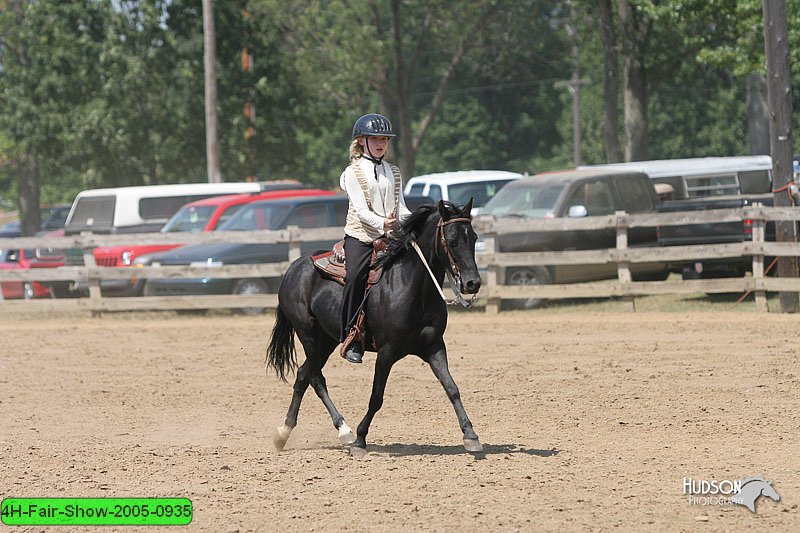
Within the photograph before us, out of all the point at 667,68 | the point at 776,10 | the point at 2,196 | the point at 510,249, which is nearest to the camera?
the point at 776,10

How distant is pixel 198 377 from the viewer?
44.0 feet

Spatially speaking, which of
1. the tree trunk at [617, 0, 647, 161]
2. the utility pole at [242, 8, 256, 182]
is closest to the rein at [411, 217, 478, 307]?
the tree trunk at [617, 0, 647, 161]

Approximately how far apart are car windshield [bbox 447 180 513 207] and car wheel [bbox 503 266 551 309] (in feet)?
16.9

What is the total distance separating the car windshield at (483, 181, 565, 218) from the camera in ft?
65.4

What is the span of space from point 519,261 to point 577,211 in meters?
1.37

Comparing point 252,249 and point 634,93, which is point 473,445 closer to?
point 252,249

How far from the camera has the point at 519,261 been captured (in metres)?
18.8

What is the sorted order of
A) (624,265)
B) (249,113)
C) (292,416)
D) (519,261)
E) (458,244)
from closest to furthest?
(458,244) → (292,416) → (624,265) → (519,261) → (249,113)

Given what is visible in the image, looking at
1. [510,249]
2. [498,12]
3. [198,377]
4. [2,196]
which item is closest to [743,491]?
[198,377]

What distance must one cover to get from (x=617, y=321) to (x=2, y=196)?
73.6 metres

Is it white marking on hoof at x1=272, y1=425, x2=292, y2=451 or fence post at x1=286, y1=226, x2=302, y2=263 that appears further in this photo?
fence post at x1=286, y1=226, x2=302, y2=263

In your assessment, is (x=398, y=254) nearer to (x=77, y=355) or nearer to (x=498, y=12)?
(x=77, y=355)

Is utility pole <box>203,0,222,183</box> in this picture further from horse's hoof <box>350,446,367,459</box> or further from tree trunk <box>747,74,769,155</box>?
horse's hoof <box>350,446,367,459</box>

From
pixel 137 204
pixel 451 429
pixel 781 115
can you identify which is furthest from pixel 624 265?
pixel 137 204
